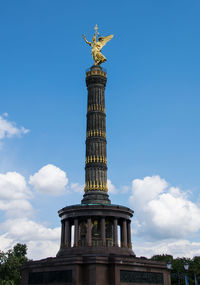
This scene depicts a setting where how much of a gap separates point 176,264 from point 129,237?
25.3 meters

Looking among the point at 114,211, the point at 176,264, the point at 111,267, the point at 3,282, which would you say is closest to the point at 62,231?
the point at 114,211

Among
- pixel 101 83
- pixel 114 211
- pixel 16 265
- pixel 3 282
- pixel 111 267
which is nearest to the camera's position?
pixel 111 267

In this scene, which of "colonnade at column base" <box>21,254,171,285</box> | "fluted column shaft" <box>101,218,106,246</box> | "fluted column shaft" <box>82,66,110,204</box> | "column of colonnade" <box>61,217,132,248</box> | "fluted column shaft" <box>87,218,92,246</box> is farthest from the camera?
"fluted column shaft" <box>82,66,110,204</box>

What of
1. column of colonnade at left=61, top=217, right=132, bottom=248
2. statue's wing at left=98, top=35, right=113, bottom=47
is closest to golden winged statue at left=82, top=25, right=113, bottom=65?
statue's wing at left=98, top=35, right=113, bottom=47

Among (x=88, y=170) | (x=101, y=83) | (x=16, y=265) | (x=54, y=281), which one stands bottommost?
(x=54, y=281)

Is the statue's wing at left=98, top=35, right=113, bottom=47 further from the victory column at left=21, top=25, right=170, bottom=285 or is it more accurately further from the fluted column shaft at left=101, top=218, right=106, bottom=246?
the fluted column shaft at left=101, top=218, right=106, bottom=246

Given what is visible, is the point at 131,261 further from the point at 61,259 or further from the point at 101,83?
the point at 101,83

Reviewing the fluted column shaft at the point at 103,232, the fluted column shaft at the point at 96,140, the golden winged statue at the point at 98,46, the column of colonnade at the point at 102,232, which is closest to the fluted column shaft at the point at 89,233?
the column of colonnade at the point at 102,232

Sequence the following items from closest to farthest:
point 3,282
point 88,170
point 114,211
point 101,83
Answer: point 114,211 → point 88,170 → point 101,83 → point 3,282

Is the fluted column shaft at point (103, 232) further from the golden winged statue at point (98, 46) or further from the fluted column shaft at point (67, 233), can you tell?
the golden winged statue at point (98, 46)

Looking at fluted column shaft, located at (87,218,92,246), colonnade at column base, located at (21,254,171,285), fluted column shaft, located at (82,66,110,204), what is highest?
fluted column shaft, located at (82,66,110,204)

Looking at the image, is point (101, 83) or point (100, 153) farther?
point (101, 83)

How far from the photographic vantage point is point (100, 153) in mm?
40719

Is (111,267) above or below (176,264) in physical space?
below
